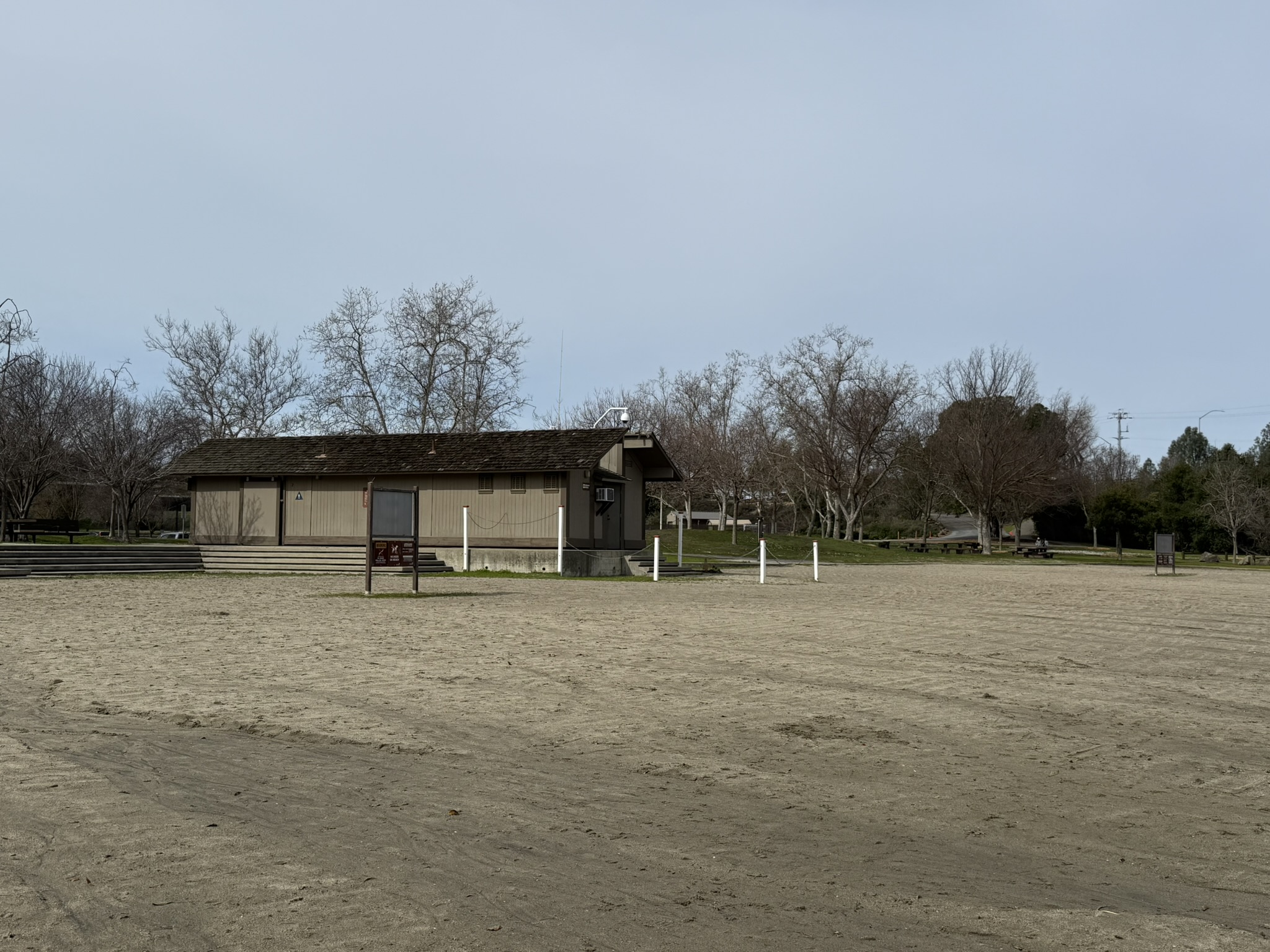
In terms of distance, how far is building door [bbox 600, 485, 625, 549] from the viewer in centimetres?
3697

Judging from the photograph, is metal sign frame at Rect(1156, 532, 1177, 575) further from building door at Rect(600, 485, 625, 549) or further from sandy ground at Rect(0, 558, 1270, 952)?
sandy ground at Rect(0, 558, 1270, 952)

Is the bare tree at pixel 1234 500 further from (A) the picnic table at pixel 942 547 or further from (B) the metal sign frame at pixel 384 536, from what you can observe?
(B) the metal sign frame at pixel 384 536

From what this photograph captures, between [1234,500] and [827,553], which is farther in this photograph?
[1234,500]

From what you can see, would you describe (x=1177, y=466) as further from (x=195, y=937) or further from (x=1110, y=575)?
(x=195, y=937)

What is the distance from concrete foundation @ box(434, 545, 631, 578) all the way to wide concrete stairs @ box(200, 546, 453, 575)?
0.57 m

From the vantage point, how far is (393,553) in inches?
903

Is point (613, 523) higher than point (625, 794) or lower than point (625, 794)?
higher

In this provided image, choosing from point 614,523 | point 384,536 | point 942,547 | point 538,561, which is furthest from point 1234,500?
point 384,536

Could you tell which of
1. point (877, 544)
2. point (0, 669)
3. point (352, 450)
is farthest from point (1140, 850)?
point (877, 544)

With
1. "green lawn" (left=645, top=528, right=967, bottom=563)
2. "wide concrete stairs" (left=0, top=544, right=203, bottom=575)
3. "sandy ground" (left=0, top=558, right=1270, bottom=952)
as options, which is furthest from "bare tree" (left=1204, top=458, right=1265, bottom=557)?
"sandy ground" (left=0, top=558, right=1270, bottom=952)

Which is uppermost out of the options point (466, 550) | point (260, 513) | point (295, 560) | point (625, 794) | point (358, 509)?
point (358, 509)

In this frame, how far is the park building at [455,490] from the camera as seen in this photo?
113ft

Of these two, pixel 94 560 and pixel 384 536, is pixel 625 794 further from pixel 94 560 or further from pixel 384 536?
pixel 94 560

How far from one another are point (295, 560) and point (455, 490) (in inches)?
225
